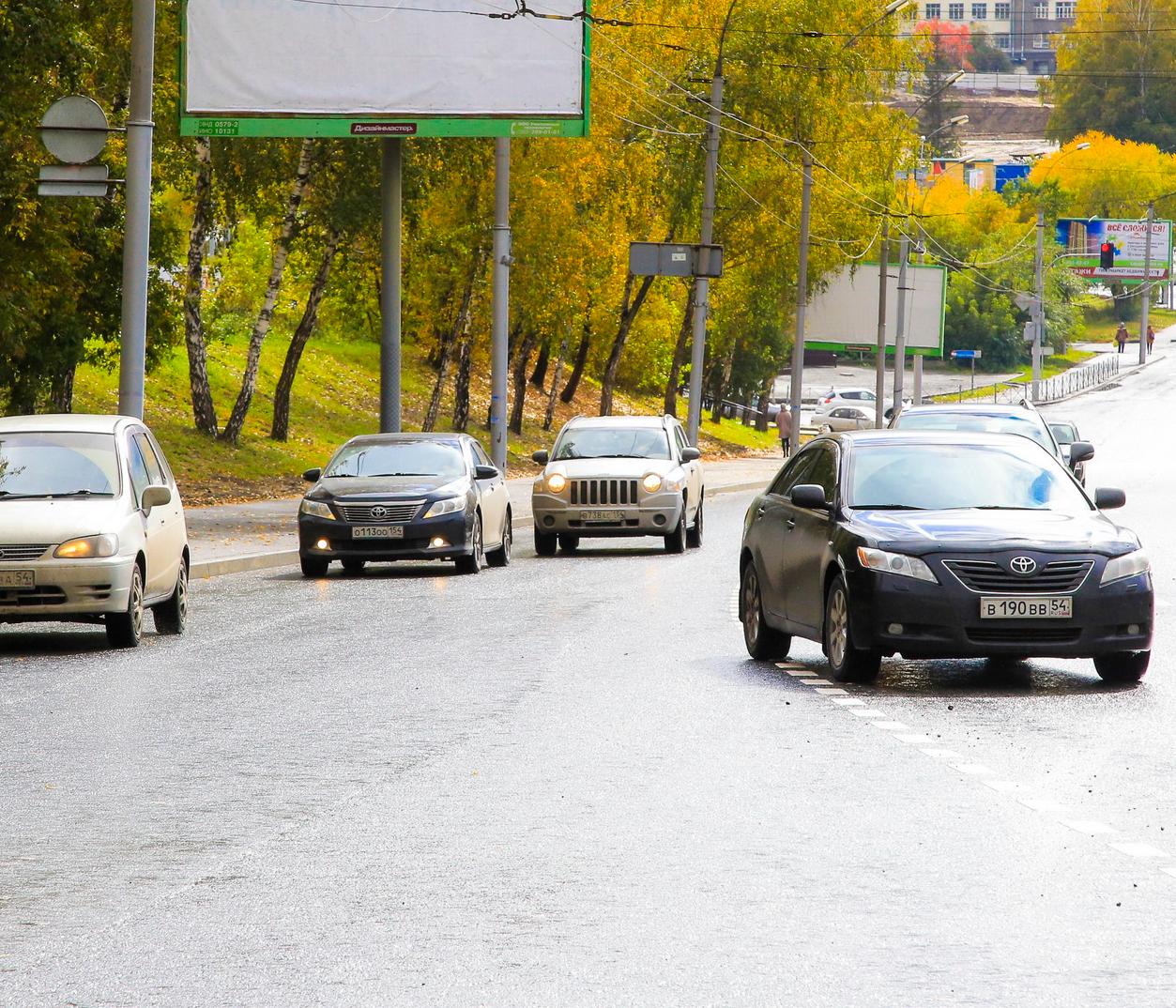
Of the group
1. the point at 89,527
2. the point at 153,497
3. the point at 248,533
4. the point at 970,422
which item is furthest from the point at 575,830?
the point at 248,533

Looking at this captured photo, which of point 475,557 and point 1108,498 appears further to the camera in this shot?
point 475,557

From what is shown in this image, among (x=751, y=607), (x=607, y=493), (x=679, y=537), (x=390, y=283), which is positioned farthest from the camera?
(x=390, y=283)

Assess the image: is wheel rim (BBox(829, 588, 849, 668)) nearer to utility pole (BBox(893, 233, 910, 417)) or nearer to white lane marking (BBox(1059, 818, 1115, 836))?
white lane marking (BBox(1059, 818, 1115, 836))

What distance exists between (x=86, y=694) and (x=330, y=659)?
245cm

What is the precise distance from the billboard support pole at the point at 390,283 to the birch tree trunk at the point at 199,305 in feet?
20.1

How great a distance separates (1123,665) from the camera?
13.7m

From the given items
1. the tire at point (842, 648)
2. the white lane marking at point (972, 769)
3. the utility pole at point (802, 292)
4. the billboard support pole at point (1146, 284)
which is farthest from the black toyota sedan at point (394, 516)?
the billboard support pole at point (1146, 284)

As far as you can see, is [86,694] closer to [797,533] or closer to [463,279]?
[797,533]

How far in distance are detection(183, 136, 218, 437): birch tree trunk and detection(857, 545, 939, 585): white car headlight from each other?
93.4 feet

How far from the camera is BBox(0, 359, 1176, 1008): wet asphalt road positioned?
6.35m

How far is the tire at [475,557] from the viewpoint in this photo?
24.8 meters

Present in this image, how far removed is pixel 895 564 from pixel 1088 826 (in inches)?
187

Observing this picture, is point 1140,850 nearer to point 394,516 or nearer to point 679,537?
point 394,516

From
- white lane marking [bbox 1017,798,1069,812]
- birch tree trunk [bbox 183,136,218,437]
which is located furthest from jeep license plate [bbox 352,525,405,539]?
birch tree trunk [bbox 183,136,218,437]
